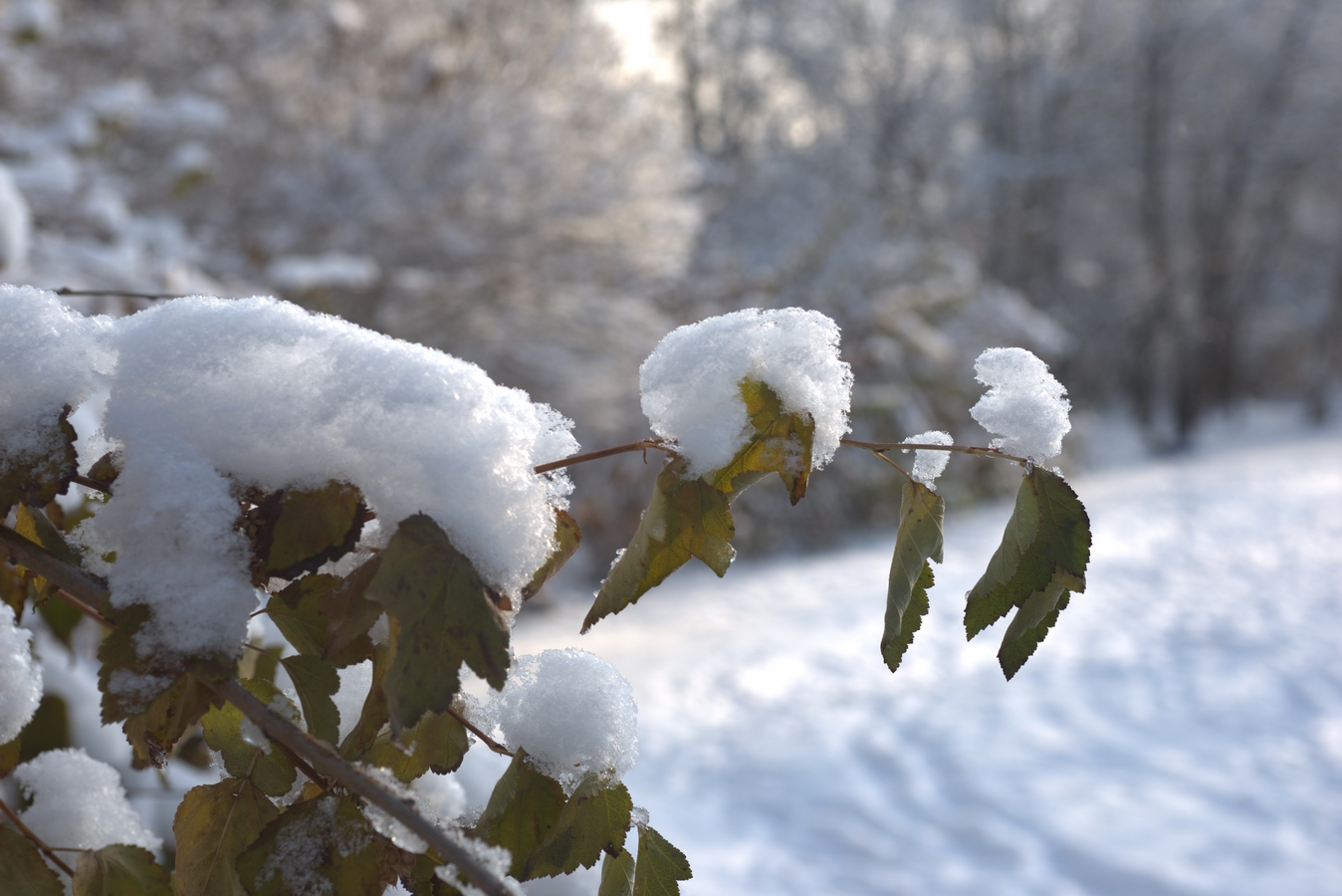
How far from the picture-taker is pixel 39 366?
453mm

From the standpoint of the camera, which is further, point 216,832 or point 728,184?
point 728,184

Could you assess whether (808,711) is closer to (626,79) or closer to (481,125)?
(481,125)

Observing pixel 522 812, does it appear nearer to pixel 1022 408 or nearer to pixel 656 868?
pixel 656 868

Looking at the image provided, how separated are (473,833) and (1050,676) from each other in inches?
133

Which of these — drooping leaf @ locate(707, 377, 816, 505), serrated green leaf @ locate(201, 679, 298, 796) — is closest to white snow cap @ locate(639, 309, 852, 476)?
drooping leaf @ locate(707, 377, 816, 505)

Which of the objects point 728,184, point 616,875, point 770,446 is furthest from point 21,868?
point 728,184

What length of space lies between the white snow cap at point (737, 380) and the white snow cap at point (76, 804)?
0.47 meters

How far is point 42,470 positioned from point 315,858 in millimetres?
Result: 203

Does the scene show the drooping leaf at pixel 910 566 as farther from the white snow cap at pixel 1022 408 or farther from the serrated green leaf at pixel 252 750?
the serrated green leaf at pixel 252 750

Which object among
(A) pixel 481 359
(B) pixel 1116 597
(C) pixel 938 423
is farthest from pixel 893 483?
(A) pixel 481 359

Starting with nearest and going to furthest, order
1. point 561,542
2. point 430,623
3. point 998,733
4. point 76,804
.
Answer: point 430,623 < point 561,542 < point 76,804 < point 998,733

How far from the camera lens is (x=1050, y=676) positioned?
3.46m

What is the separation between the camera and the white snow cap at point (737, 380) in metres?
0.47

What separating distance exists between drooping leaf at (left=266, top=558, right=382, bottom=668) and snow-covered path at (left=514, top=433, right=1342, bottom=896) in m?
1.83
